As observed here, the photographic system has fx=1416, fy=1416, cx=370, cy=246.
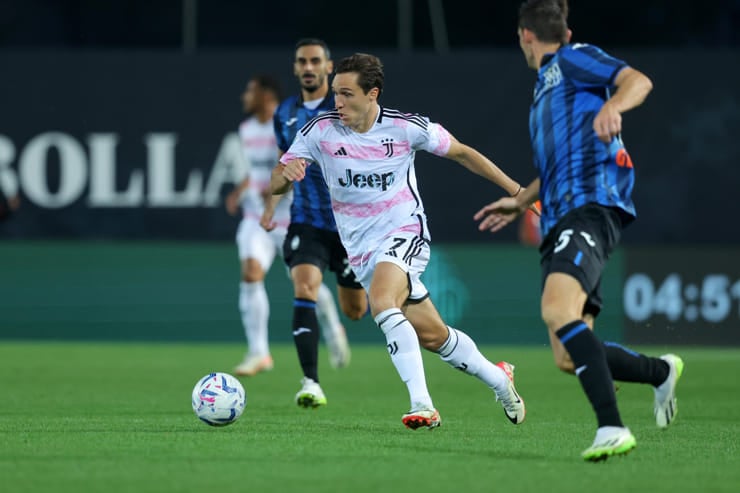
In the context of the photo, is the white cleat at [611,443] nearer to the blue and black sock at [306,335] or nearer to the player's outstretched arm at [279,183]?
the player's outstretched arm at [279,183]

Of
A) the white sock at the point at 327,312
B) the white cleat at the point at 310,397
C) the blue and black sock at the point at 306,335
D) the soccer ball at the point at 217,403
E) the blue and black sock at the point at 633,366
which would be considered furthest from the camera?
the white sock at the point at 327,312

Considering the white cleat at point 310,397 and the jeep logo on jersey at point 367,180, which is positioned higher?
the jeep logo on jersey at point 367,180

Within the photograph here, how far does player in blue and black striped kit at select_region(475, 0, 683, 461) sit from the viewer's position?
6352 millimetres

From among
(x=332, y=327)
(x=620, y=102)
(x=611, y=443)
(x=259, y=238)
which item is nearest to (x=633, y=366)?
(x=611, y=443)

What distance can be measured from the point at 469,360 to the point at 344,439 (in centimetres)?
101

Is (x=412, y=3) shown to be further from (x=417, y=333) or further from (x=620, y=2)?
(x=417, y=333)

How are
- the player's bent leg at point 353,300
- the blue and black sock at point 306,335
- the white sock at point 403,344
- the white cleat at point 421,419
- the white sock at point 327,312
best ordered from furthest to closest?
the white sock at point 327,312
the player's bent leg at point 353,300
the blue and black sock at point 306,335
the white sock at point 403,344
the white cleat at point 421,419

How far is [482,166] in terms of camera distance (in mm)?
7852

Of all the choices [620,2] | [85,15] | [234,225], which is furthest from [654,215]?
[85,15]

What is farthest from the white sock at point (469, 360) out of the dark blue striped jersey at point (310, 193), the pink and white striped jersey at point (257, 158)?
the pink and white striped jersey at point (257, 158)

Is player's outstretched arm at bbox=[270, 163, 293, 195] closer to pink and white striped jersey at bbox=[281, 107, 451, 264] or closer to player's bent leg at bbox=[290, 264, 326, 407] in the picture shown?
pink and white striped jersey at bbox=[281, 107, 451, 264]

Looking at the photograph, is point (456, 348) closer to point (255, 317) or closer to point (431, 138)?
point (431, 138)

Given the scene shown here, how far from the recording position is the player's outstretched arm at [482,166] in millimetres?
7746

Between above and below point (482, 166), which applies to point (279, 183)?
below
